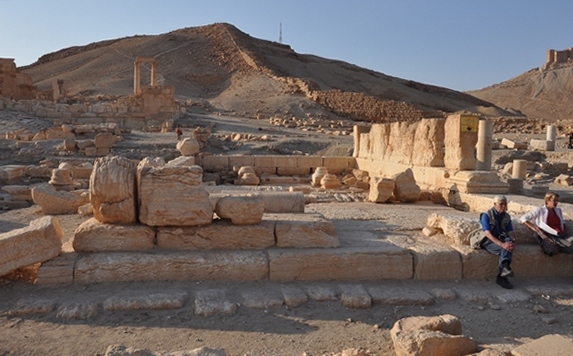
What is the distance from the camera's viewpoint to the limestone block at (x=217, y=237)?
5160mm

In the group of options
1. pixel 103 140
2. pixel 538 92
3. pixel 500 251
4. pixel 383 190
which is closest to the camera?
pixel 500 251

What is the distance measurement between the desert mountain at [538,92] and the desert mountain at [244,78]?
13658mm

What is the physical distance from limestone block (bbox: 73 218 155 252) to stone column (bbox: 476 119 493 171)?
7.21 metres

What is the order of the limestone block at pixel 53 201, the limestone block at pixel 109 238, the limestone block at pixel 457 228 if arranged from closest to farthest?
the limestone block at pixel 109 238 < the limestone block at pixel 457 228 < the limestone block at pixel 53 201

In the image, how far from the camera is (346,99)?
35469mm

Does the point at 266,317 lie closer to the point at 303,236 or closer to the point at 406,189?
the point at 303,236

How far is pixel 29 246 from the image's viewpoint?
4.68 m

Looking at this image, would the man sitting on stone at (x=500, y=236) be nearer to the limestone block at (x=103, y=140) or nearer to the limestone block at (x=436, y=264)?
the limestone block at (x=436, y=264)

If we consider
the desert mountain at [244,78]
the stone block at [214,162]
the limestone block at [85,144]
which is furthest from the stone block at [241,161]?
the desert mountain at [244,78]

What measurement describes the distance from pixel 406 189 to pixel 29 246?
6753 mm

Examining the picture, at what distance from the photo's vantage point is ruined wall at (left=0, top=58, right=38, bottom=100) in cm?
2970

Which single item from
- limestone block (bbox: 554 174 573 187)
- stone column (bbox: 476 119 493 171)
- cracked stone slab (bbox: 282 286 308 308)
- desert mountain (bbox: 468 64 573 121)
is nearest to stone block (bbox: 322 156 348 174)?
stone column (bbox: 476 119 493 171)

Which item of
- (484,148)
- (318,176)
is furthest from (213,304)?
(318,176)

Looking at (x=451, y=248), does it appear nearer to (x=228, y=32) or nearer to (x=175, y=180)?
(x=175, y=180)
